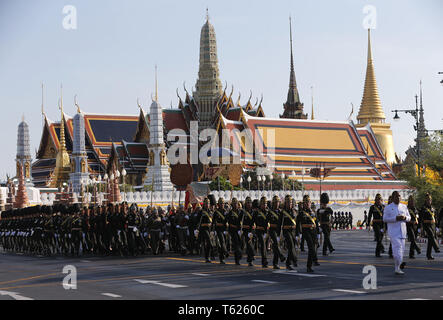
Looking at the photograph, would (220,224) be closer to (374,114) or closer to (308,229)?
(308,229)

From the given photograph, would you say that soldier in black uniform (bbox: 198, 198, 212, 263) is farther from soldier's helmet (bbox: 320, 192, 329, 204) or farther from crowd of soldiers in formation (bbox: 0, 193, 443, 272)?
soldier's helmet (bbox: 320, 192, 329, 204)

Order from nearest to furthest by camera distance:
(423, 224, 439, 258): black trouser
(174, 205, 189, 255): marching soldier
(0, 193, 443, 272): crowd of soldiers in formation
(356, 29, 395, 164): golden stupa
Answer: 1. (0, 193, 443, 272): crowd of soldiers in formation
2. (423, 224, 439, 258): black trouser
3. (174, 205, 189, 255): marching soldier
4. (356, 29, 395, 164): golden stupa

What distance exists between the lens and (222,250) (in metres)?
21.8

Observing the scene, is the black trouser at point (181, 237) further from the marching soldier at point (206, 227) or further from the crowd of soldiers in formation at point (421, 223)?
the crowd of soldiers in formation at point (421, 223)

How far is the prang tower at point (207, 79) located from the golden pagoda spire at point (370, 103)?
26335 millimetres

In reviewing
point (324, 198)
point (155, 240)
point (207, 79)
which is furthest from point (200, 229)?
point (207, 79)

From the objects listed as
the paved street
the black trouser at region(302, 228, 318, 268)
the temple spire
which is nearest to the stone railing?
the paved street

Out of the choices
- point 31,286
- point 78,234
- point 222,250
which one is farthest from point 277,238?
point 78,234

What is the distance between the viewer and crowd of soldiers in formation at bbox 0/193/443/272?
1956 cm

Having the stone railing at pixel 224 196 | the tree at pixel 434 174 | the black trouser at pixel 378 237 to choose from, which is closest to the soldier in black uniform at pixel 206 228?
the black trouser at pixel 378 237

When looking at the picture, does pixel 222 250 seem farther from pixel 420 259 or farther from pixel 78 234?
pixel 78 234

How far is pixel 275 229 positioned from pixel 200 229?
3.80 metres

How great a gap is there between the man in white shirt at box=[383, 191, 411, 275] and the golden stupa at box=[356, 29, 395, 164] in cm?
9765
